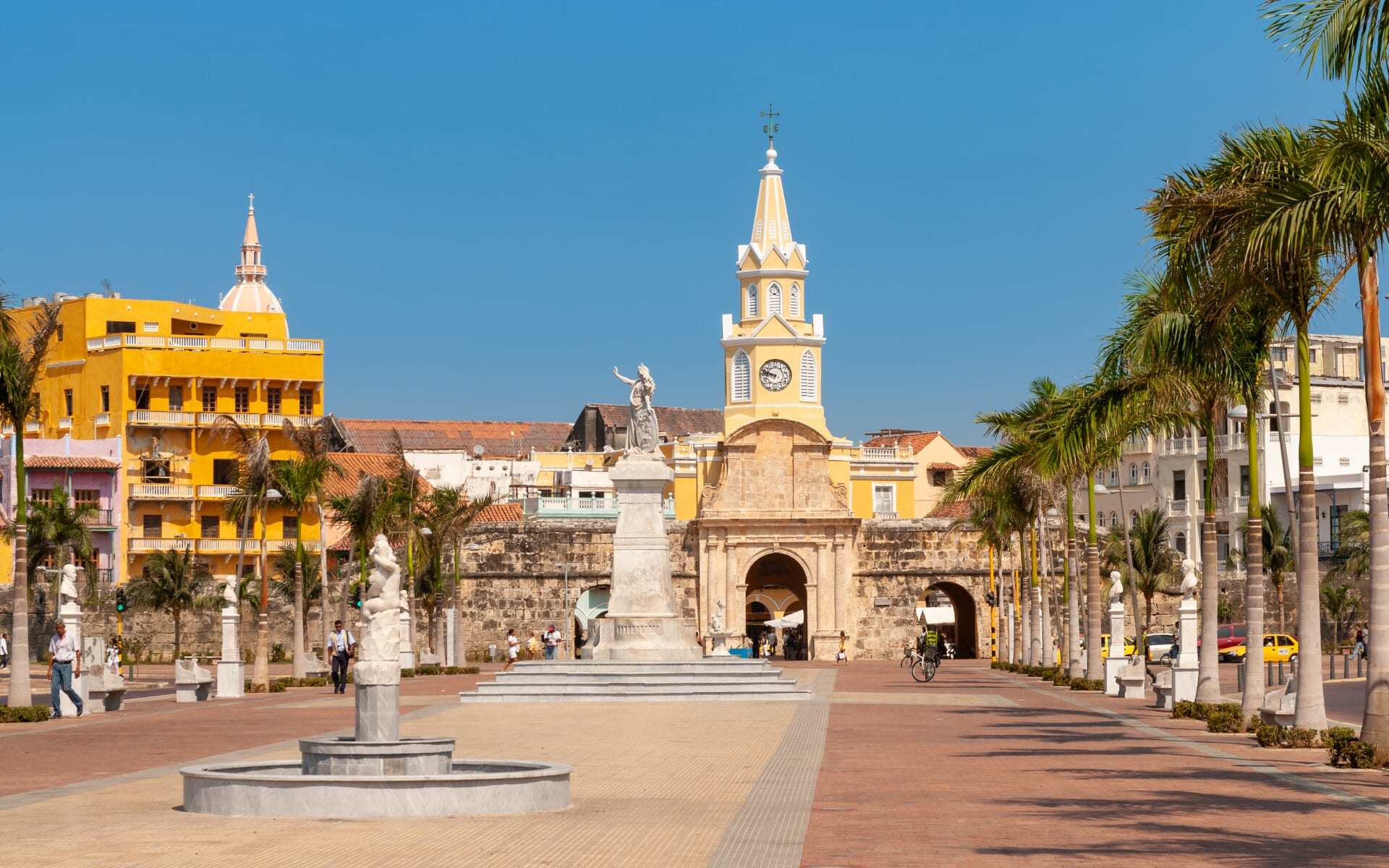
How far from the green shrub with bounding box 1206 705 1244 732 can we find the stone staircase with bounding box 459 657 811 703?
40.0 feet

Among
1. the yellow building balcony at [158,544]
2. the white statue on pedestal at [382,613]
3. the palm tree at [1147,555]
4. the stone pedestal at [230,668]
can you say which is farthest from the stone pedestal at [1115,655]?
the yellow building balcony at [158,544]

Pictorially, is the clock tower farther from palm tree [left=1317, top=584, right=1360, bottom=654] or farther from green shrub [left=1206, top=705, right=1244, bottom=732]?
green shrub [left=1206, top=705, right=1244, bottom=732]

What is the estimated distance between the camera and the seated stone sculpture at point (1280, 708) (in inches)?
956

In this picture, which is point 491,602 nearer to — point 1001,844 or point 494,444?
point 494,444

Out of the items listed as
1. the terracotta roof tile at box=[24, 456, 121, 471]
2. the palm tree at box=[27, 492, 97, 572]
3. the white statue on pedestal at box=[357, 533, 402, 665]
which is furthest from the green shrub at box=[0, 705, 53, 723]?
the terracotta roof tile at box=[24, 456, 121, 471]

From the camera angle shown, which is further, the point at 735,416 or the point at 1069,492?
the point at 735,416

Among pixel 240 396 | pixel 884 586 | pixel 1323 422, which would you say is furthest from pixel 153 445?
pixel 1323 422

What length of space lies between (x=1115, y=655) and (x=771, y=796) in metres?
23.6

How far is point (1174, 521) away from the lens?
291 feet

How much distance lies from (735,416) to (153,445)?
24559 mm

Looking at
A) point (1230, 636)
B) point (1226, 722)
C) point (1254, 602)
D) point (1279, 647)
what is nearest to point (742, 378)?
point (1230, 636)

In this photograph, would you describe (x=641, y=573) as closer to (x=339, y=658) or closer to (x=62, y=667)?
(x=339, y=658)

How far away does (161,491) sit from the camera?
78750mm

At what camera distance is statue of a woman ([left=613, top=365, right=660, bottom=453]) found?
4338 cm
